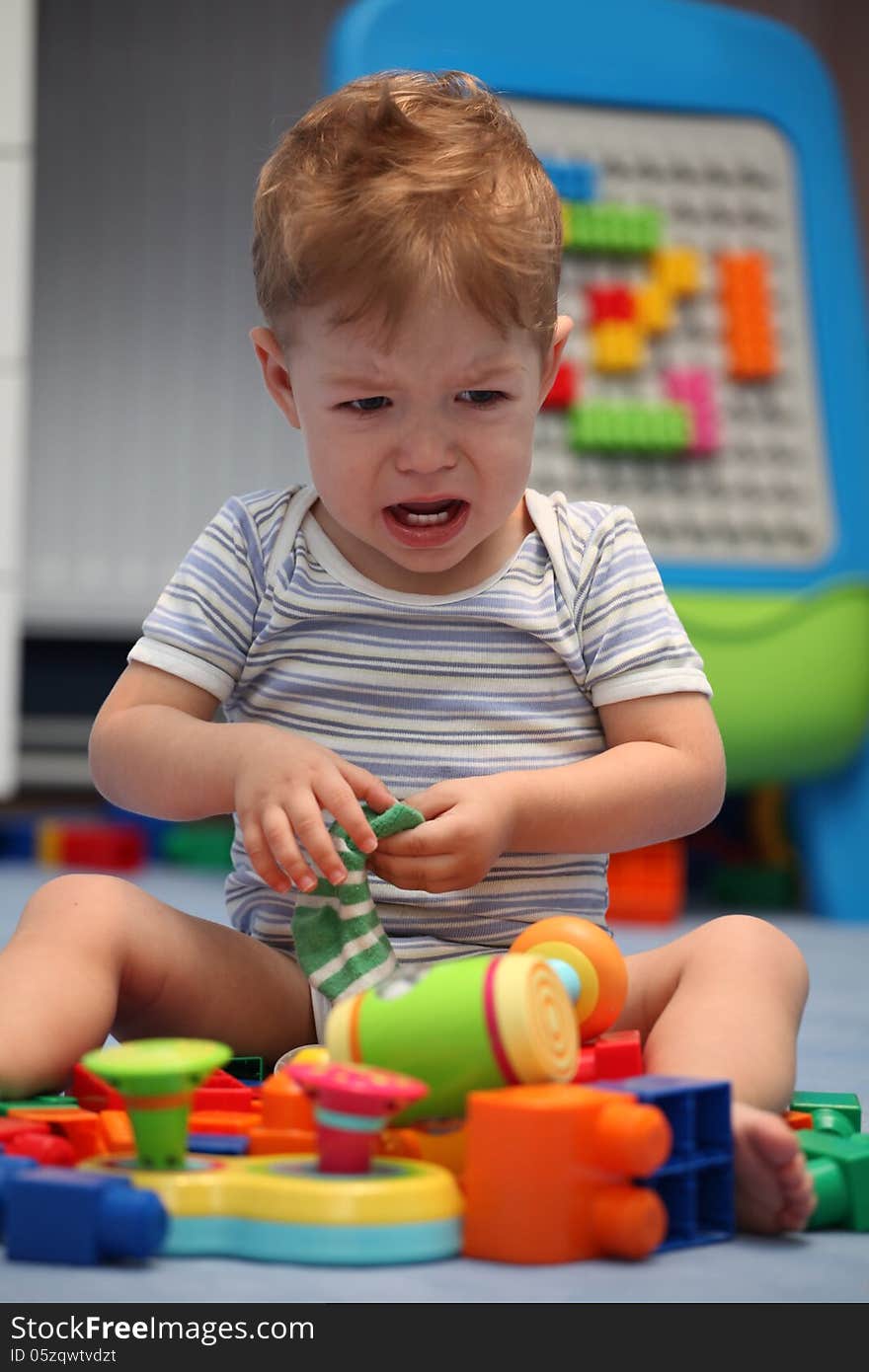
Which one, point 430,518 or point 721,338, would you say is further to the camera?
point 721,338

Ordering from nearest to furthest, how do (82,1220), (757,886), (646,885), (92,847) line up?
(82,1220) < (646,885) < (757,886) < (92,847)

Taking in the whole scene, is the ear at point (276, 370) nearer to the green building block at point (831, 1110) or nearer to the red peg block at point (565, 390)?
the green building block at point (831, 1110)

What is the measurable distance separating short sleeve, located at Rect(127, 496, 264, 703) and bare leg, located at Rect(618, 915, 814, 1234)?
25 centimetres

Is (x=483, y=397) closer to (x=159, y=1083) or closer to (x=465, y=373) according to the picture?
(x=465, y=373)

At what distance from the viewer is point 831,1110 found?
2.38 feet

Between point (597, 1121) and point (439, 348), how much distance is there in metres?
0.35

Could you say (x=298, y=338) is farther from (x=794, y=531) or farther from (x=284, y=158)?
(x=794, y=531)

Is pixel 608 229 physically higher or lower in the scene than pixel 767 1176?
higher

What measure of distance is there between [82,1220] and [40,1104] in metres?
0.17

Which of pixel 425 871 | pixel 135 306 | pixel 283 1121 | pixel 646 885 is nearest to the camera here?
pixel 283 1121

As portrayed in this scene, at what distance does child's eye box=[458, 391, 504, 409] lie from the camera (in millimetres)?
768

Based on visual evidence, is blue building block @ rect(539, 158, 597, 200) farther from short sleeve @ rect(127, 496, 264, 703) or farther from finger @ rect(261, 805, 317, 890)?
finger @ rect(261, 805, 317, 890)

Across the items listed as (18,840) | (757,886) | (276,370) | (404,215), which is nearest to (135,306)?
(18,840)

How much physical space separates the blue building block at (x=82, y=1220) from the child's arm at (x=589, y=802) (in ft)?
0.74
